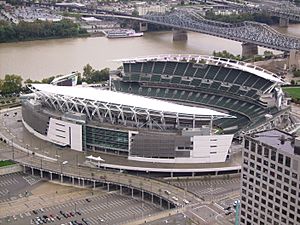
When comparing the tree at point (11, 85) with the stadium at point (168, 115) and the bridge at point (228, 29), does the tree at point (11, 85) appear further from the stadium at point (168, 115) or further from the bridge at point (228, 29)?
the bridge at point (228, 29)

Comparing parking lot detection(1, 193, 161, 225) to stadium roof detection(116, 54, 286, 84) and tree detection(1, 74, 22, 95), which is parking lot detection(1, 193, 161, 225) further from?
tree detection(1, 74, 22, 95)

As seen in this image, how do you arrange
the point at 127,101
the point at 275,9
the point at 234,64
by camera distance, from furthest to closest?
the point at 275,9 < the point at 234,64 < the point at 127,101

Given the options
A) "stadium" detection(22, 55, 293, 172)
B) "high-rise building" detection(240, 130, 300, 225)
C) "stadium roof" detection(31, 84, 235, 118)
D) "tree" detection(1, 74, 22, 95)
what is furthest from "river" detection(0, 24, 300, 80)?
"high-rise building" detection(240, 130, 300, 225)

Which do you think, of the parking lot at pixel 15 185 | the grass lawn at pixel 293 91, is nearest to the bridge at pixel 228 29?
the grass lawn at pixel 293 91

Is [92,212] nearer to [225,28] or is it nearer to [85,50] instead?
[85,50]

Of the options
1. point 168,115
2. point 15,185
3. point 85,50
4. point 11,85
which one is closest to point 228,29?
point 85,50
